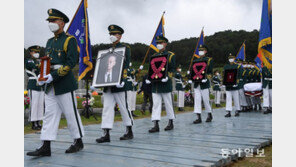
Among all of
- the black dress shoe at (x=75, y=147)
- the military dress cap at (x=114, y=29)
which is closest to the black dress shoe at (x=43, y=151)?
the black dress shoe at (x=75, y=147)

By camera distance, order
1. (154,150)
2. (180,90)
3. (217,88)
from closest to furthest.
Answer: (154,150) < (180,90) < (217,88)

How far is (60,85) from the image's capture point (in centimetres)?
445

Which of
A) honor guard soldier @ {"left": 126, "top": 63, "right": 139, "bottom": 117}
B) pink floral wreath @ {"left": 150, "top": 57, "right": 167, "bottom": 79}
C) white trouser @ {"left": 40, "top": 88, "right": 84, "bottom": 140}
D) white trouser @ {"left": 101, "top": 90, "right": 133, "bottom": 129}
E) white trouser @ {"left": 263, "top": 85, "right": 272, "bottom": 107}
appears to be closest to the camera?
white trouser @ {"left": 40, "top": 88, "right": 84, "bottom": 140}

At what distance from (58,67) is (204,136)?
343 cm

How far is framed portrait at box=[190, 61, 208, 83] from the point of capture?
867 centimetres

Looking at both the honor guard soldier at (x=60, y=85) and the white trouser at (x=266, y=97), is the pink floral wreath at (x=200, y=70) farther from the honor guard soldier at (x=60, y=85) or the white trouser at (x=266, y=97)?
the honor guard soldier at (x=60, y=85)

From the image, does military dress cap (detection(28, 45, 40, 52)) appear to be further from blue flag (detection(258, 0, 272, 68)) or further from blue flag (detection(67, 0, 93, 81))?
blue flag (detection(258, 0, 272, 68))

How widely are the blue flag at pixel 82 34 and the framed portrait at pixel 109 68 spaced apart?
9.50 ft

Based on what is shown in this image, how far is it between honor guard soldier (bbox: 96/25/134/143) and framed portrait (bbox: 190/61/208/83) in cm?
371

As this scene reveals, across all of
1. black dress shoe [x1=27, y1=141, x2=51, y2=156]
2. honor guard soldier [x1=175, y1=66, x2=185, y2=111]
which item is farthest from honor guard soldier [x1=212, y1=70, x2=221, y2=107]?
black dress shoe [x1=27, y1=141, x2=51, y2=156]

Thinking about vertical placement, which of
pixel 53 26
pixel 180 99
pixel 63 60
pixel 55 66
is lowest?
pixel 180 99

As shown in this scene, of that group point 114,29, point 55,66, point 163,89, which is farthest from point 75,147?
point 163,89

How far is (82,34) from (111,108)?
14.1ft

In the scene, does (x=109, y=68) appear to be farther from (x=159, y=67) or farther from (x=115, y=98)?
(x=159, y=67)
